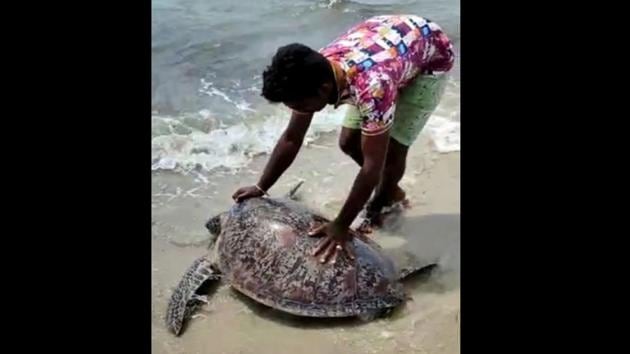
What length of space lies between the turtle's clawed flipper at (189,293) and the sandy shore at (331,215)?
0.05 m

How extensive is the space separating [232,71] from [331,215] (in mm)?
2137

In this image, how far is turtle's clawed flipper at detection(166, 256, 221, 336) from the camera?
10.2ft

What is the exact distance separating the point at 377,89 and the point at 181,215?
1381mm

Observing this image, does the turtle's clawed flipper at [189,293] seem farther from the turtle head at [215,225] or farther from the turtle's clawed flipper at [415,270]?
the turtle's clawed flipper at [415,270]

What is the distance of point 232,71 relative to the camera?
18.5ft

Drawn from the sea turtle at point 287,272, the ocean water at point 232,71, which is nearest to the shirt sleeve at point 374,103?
the sea turtle at point 287,272

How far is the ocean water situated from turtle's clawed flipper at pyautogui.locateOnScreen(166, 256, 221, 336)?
1.03 m

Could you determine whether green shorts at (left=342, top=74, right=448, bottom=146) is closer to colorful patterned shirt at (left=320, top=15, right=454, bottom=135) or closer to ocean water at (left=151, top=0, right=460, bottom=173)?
colorful patterned shirt at (left=320, top=15, right=454, bottom=135)

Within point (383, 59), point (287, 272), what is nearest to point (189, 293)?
point (287, 272)

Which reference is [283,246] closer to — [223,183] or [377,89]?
[377,89]
